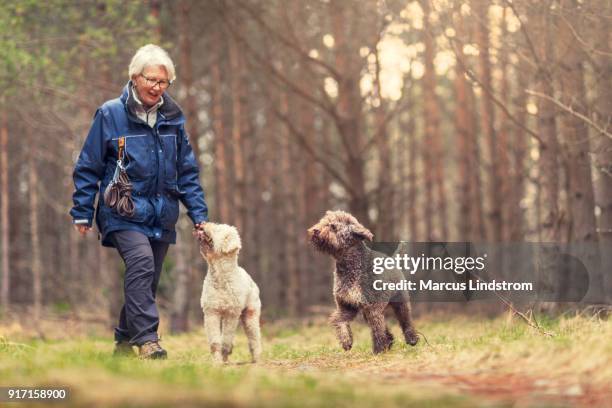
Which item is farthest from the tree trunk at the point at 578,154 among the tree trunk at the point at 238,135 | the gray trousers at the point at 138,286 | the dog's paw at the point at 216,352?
the tree trunk at the point at 238,135

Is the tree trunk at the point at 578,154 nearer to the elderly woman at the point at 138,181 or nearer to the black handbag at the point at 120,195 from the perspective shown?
the elderly woman at the point at 138,181

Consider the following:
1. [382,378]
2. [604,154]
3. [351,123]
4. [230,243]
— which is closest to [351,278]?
[230,243]

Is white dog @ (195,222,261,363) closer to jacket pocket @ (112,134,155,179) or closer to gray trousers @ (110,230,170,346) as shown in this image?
gray trousers @ (110,230,170,346)

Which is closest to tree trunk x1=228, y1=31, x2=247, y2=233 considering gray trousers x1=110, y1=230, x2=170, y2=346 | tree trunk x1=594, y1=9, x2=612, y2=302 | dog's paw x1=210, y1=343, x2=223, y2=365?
tree trunk x1=594, y1=9, x2=612, y2=302

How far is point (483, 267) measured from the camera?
9.48 meters

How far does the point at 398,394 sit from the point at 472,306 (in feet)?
32.7

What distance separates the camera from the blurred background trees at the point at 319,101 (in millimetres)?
10359

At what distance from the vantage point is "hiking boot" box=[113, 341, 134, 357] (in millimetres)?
7391

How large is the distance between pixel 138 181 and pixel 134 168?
4.8 inches

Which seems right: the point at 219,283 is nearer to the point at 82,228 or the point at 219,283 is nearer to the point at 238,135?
the point at 82,228

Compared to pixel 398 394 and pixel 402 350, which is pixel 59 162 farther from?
pixel 398 394

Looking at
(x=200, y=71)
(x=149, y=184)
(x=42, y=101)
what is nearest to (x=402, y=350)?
(x=149, y=184)

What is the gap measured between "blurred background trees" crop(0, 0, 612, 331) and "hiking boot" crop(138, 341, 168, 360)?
2.86 m

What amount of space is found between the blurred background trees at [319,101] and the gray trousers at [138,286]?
8.73 ft
